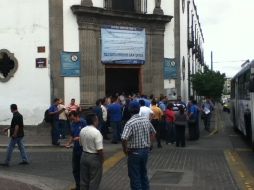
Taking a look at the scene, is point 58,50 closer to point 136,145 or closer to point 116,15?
point 116,15

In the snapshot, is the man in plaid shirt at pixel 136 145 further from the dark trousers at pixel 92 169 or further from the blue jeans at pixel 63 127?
the blue jeans at pixel 63 127

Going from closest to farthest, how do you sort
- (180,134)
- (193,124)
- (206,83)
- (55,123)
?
(55,123) < (180,134) < (193,124) < (206,83)

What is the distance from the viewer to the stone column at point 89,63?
2502 cm

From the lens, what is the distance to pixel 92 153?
383 inches

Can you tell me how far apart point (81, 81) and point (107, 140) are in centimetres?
355

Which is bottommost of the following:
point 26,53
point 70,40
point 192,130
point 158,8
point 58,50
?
point 192,130

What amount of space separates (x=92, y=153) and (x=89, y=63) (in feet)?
51.5

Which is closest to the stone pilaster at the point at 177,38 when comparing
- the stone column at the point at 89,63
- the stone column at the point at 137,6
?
the stone column at the point at 137,6

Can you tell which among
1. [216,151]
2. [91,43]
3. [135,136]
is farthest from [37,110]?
Result: [135,136]

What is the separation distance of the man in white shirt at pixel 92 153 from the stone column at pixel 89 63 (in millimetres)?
15127

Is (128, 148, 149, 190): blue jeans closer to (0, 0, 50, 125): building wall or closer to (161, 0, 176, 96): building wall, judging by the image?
(0, 0, 50, 125): building wall

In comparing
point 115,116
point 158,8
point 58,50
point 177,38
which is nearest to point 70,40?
point 58,50

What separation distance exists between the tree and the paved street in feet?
72.2

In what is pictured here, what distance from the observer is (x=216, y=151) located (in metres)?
19.0
